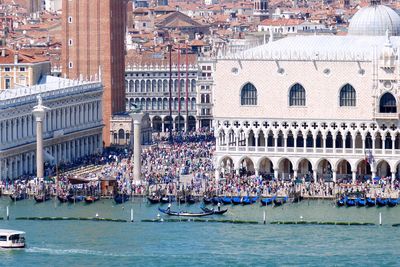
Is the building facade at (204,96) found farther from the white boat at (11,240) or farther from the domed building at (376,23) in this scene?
the white boat at (11,240)

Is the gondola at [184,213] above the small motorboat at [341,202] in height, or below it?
below

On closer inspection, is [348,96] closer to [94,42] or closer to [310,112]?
[310,112]

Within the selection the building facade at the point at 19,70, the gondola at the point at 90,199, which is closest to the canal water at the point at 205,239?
the gondola at the point at 90,199

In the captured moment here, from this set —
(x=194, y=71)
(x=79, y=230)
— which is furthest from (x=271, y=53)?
(x=194, y=71)

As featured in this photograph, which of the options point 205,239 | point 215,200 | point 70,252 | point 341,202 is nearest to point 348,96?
point 341,202

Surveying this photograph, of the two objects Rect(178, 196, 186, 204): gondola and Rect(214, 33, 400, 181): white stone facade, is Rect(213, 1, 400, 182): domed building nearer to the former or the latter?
Rect(214, 33, 400, 181): white stone facade

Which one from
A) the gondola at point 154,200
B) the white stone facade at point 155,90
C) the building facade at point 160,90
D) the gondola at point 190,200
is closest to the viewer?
the gondola at point 190,200

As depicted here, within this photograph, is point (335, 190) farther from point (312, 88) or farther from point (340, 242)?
point (340, 242)
